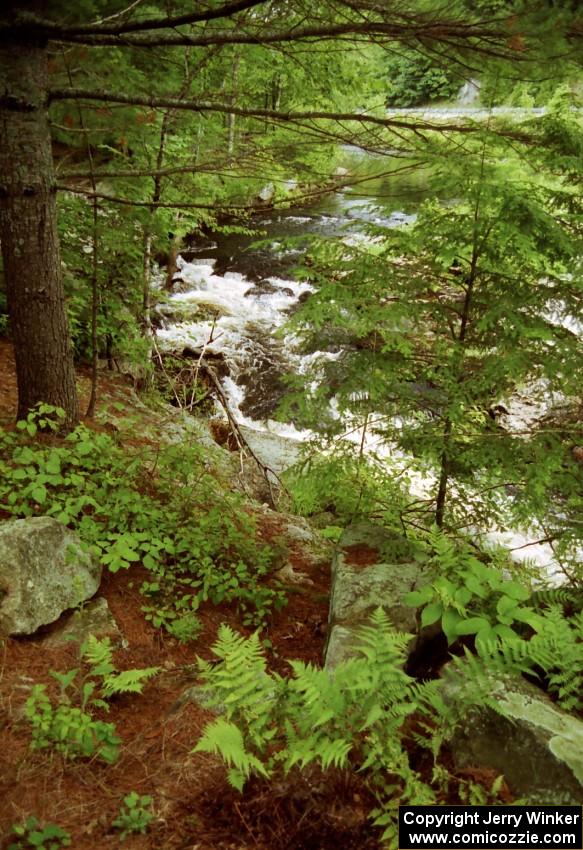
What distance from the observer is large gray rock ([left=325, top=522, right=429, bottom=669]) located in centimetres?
345

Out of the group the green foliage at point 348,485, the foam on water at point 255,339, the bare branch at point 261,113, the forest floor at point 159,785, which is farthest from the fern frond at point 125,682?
the foam on water at point 255,339

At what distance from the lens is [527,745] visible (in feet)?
7.30

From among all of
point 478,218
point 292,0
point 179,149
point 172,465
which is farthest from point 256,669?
point 179,149

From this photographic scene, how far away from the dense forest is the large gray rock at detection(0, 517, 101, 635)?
0.7 inches

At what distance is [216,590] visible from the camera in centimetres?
427

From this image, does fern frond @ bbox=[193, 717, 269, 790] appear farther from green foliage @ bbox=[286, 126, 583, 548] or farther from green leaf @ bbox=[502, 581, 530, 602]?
green foliage @ bbox=[286, 126, 583, 548]

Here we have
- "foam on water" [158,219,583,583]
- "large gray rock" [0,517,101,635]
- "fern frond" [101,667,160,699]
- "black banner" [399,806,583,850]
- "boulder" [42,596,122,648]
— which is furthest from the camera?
"foam on water" [158,219,583,583]

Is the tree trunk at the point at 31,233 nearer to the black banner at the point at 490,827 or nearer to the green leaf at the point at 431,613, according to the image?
the green leaf at the point at 431,613

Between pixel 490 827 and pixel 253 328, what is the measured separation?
12.1 m

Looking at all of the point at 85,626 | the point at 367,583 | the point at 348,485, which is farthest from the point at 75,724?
the point at 348,485

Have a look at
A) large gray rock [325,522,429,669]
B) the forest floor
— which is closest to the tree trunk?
the forest floor

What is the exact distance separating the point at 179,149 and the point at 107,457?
603 centimetres

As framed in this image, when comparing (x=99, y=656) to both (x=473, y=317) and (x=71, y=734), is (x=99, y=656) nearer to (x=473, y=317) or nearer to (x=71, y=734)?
(x=71, y=734)

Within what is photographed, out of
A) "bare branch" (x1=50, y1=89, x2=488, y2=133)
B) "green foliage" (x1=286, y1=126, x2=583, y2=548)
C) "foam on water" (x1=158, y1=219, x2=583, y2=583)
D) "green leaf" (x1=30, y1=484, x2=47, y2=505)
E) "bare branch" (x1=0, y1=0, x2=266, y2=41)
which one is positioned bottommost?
"foam on water" (x1=158, y1=219, x2=583, y2=583)
